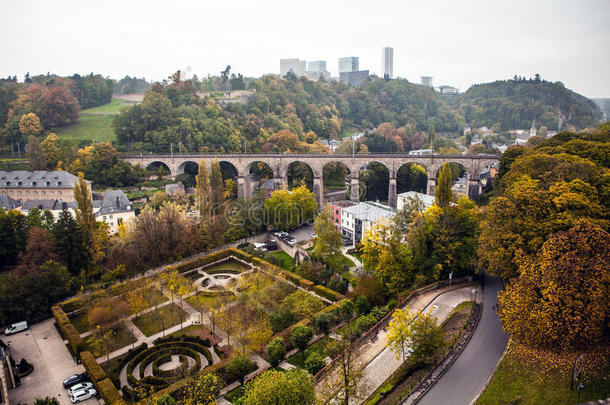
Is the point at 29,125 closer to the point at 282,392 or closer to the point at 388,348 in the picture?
the point at 388,348

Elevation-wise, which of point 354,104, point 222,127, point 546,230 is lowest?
point 546,230

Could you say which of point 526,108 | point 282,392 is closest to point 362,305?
point 282,392

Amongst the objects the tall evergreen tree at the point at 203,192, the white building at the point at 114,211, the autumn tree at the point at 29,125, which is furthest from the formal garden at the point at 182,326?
the autumn tree at the point at 29,125

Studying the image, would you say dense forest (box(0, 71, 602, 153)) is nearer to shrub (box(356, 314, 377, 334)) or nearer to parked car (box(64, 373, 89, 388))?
parked car (box(64, 373, 89, 388))

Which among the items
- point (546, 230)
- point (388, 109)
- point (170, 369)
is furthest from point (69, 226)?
point (388, 109)

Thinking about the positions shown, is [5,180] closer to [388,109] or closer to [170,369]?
[170,369]

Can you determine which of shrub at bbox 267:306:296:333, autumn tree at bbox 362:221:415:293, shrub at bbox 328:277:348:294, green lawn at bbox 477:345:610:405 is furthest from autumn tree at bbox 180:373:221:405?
autumn tree at bbox 362:221:415:293
